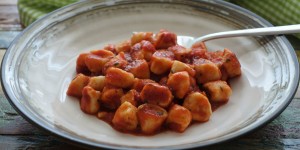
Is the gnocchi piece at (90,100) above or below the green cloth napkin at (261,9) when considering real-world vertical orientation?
below

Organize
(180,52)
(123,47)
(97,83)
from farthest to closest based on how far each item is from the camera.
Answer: (123,47)
(180,52)
(97,83)

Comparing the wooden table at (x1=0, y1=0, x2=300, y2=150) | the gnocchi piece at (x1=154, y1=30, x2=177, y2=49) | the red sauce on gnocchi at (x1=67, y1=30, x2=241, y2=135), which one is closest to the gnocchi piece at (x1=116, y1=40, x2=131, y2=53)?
the red sauce on gnocchi at (x1=67, y1=30, x2=241, y2=135)

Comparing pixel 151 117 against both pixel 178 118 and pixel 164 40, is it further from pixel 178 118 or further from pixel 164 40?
pixel 164 40

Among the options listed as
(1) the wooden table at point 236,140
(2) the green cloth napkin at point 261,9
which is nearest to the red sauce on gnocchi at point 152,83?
(1) the wooden table at point 236,140

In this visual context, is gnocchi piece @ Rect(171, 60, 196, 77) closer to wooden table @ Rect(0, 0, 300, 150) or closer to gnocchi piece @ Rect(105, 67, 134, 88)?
gnocchi piece @ Rect(105, 67, 134, 88)

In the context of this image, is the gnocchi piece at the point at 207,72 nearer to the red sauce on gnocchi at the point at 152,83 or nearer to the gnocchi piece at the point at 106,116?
the red sauce on gnocchi at the point at 152,83

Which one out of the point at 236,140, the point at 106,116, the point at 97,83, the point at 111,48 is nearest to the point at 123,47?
the point at 111,48
